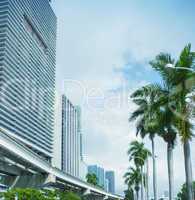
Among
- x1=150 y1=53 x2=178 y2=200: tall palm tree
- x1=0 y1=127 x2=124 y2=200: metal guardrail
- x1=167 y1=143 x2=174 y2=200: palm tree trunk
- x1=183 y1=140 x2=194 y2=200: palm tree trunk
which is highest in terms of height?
x1=0 y1=127 x2=124 y2=200: metal guardrail

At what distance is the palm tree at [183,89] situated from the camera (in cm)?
2381

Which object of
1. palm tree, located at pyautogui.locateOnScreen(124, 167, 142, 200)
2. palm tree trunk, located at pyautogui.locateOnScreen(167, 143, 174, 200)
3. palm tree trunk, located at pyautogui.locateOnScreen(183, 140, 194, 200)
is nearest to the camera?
palm tree trunk, located at pyautogui.locateOnScreen(183, 140, 194, 200)

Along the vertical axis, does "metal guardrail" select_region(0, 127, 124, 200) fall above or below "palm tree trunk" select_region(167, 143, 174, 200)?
above

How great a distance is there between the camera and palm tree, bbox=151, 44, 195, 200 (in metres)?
23.8

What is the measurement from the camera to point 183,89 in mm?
25500

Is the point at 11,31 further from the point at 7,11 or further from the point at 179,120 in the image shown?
the point at 179,120

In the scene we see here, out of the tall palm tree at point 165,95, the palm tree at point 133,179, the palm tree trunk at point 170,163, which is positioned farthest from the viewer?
the palm tree at point 133,179

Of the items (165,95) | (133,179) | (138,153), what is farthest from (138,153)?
(165,95)

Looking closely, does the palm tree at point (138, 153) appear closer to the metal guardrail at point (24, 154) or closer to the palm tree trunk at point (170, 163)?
the metal guardrail at point (24, 154)

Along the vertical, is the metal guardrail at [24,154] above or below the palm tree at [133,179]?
below

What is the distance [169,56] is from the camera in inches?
1096

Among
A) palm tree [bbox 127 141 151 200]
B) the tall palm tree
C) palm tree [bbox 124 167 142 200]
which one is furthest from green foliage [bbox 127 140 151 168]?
the tall palm tree

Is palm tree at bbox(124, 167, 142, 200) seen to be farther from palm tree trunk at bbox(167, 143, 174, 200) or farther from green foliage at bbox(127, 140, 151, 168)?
palm tree trunk at bbox(167, 143, 174, 200)

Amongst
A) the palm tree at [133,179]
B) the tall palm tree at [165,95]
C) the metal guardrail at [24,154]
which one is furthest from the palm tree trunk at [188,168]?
the palm tree at [133,179]
